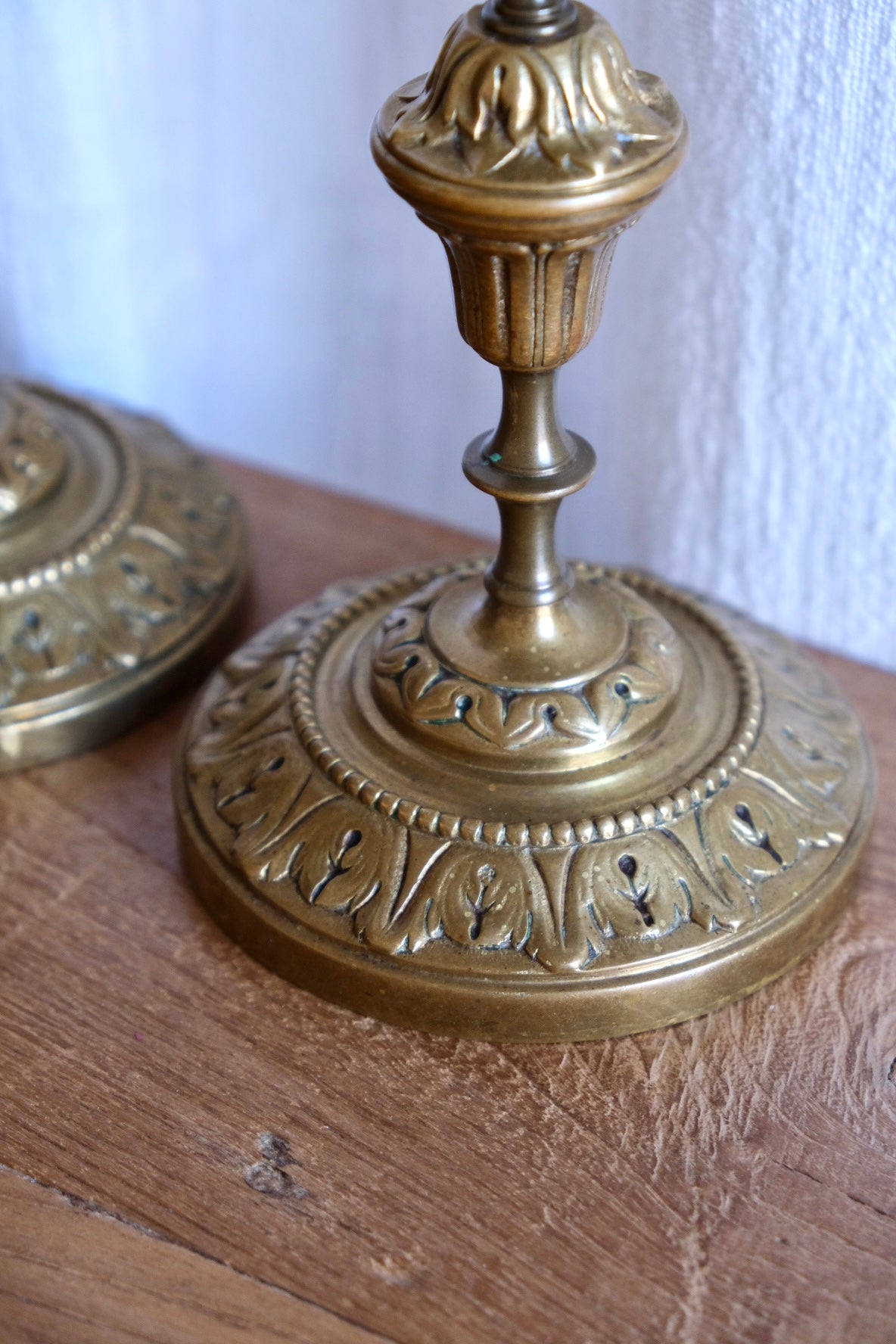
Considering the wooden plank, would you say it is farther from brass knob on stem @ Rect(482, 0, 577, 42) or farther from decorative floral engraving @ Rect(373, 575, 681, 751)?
brass knob on stem @ Rect(482, 0, 577, 42)

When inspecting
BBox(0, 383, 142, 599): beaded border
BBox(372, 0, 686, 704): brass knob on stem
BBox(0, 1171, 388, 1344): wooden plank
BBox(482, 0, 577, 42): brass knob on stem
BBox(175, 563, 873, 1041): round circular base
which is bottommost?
BBox(0, 1171, 388, 1344): wooden plank

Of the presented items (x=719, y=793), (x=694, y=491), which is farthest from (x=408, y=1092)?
(x=694, y=491)

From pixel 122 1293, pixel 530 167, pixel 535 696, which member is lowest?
pixel 122 1293

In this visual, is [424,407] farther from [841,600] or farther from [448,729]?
[448,729]

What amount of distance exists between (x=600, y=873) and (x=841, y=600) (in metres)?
0.31

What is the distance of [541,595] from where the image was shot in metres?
0.55

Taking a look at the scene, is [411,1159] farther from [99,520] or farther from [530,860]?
[99,520]

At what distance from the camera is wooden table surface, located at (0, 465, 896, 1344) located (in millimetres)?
457

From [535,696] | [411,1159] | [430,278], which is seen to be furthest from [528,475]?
[430,278]

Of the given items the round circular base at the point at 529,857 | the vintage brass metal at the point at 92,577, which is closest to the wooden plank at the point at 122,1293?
the round circular base at the point at 529,857

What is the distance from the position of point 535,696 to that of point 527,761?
0.03m

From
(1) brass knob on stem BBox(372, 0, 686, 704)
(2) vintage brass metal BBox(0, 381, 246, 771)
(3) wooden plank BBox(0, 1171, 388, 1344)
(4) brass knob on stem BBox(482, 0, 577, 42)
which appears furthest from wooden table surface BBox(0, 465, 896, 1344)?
(4) brass knob on stem BBox(482, 0, 577, 42)

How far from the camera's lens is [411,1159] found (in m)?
0.50

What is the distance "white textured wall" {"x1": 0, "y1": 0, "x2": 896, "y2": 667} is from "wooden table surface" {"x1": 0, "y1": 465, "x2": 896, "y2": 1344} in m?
0.23
